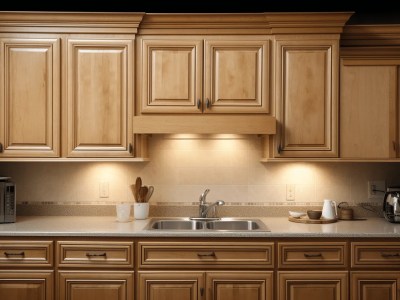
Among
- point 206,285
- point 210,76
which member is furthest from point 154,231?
point 210,76

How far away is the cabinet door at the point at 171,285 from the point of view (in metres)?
2.39

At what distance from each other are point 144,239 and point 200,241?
327mm

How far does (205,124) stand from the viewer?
8.61 feet

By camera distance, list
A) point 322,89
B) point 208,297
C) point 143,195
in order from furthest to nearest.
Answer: point 143,195 → point 322,89 → point 208,297

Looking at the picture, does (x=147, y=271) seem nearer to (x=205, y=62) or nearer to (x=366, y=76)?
(x=205, y=62)

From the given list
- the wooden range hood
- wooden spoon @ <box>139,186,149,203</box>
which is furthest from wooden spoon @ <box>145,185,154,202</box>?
the wooden range hood

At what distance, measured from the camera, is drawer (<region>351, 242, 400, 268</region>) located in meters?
2.39

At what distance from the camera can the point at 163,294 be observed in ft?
7.86

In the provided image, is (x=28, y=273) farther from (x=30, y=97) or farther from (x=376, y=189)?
(x=376, y=189)

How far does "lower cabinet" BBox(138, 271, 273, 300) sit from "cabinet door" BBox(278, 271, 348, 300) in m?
0.08

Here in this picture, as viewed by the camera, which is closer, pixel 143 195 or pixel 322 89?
pixel 322 89

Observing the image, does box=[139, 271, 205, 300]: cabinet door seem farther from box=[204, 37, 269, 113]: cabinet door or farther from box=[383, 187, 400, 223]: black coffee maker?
box=[383, 187, 400, 223]: black coffee maker

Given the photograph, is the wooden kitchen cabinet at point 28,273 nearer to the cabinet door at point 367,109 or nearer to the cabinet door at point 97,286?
the cabinet door at point 97,286
